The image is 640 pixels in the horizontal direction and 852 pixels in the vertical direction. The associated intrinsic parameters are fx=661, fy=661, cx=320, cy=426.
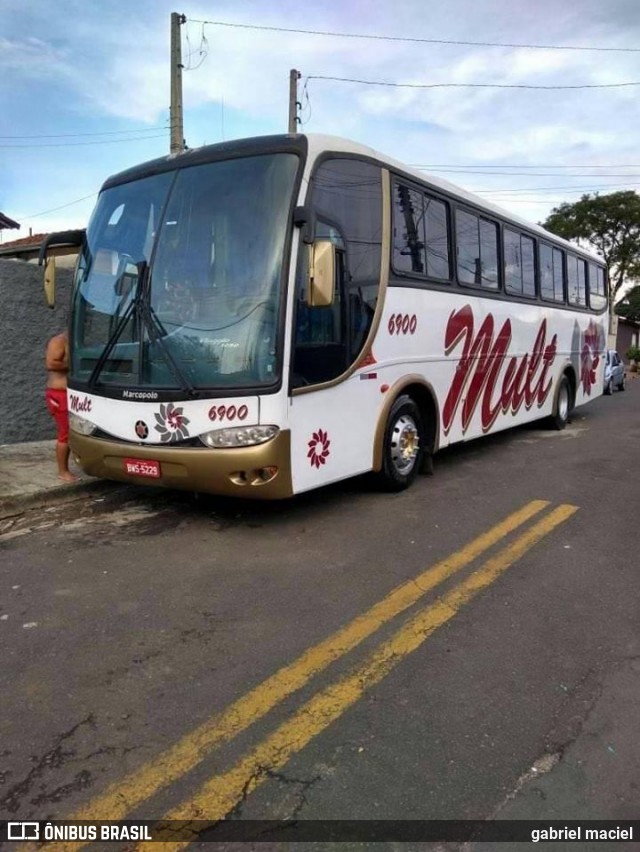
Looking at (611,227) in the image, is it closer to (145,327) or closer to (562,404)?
(562,404)

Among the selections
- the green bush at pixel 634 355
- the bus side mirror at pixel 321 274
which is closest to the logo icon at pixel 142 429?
the bus side mirror at pixel 321 274

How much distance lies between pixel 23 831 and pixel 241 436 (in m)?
2.96

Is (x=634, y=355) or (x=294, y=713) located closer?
(x=294, y=713)

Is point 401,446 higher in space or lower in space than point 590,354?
lower

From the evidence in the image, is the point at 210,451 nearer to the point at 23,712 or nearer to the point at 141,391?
the point at 141,391

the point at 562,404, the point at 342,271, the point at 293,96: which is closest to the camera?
the point at 342,271

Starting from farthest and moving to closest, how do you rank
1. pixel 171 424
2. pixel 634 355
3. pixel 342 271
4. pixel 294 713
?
pixel 634 355 → pixel 342 271 → pixel 171 424 → pixel 294 713

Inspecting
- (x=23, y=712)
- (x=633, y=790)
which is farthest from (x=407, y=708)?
(x=23, y=712)

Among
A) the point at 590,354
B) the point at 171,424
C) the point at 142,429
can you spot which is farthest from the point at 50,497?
the point at 590,354

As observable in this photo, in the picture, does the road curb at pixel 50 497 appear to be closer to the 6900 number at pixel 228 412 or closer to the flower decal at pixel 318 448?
the 6900 number at pixel 228 412

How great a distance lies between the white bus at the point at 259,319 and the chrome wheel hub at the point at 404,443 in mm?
20

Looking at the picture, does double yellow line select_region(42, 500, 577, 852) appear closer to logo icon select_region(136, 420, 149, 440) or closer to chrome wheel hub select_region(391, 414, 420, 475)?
chrome wheel hub select_region(391, 414, 420, 475)

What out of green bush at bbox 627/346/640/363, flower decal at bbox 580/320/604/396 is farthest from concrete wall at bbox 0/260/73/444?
green bush at bbox 627/346/640/363

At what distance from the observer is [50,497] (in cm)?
621
